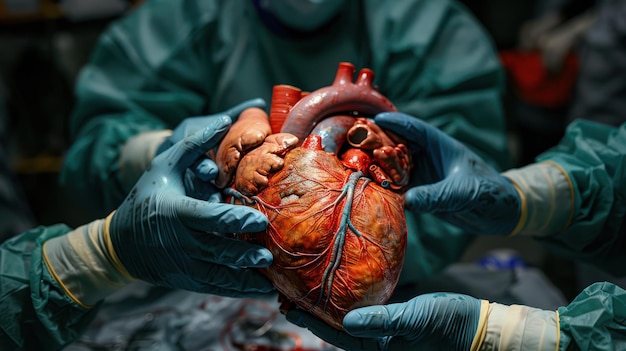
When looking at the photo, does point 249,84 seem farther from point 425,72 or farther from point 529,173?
point 529,173

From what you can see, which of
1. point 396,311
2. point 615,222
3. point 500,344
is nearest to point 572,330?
point 500,344

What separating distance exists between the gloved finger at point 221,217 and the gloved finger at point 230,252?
0.17 ft

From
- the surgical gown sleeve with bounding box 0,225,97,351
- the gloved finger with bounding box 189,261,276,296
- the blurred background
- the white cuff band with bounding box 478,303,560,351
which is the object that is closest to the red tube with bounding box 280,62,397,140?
the gloved finger with bounding box 189,261,276,296

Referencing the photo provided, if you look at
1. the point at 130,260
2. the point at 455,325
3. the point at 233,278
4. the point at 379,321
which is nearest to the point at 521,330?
the point at 455,325

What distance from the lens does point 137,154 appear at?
5.97 feet

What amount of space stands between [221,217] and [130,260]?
324mm

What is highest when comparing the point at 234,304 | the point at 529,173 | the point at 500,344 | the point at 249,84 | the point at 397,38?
the point at 397,38

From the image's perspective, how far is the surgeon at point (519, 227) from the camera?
117 centimetres

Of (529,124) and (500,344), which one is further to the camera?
(529,124)

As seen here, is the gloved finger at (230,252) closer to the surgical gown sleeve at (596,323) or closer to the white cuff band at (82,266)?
the white cuff band at (82,266)

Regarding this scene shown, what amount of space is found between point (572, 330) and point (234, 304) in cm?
117

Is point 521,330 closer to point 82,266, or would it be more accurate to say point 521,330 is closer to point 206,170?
point 206,170

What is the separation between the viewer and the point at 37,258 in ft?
4.60

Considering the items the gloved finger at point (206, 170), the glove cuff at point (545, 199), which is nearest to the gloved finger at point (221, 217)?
the gloved finger at point (206, 170)
